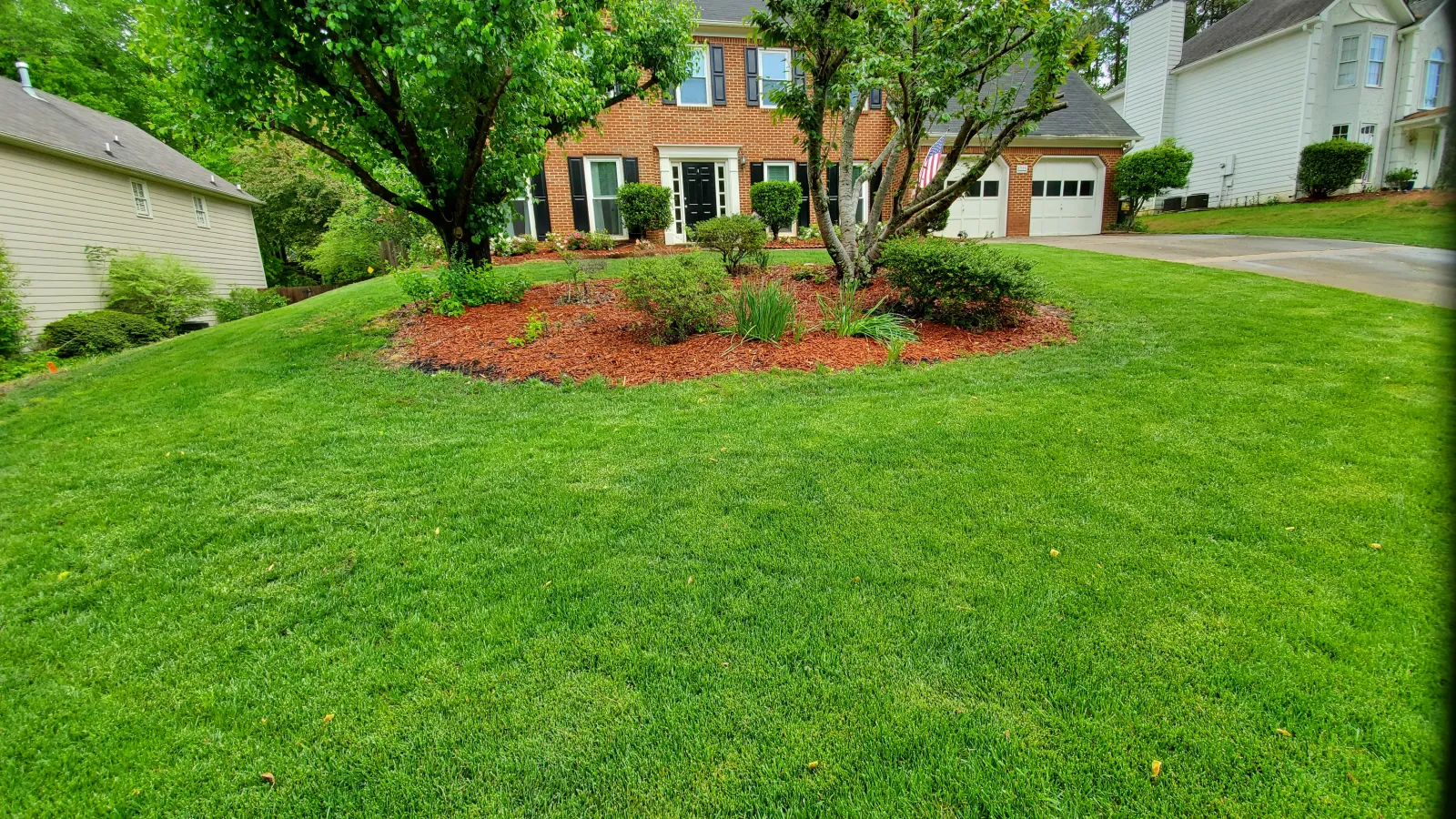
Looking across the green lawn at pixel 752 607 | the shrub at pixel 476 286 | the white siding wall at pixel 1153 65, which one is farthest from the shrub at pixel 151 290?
the white siding wall at pixel 1153 65

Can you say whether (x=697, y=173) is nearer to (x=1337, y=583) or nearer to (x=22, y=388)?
(x=22, y=388)

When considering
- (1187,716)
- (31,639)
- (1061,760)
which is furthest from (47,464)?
(1187,716)

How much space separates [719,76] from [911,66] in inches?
459

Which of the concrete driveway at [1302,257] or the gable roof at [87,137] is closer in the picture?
the concrete driveway at [1302,257]

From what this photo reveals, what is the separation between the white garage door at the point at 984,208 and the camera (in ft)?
63.2

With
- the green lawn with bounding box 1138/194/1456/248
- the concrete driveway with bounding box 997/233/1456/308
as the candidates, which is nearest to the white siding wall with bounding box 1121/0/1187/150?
the green lawn with bounding box 1138/194/1456/248

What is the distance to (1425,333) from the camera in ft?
20.9

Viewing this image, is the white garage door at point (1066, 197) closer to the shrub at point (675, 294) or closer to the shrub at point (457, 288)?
the shrub at point (675, 294)

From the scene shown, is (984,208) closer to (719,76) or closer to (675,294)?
(719,76)

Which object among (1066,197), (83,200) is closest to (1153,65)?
(1066,197)

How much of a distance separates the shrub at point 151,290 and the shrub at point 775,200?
12714 mm

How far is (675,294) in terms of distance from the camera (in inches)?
258

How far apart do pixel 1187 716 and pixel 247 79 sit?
889cm

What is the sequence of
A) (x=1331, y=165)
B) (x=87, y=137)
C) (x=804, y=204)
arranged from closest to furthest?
(x=87, y=137) → (x=804, y=204) → (x=1331, y=165)
